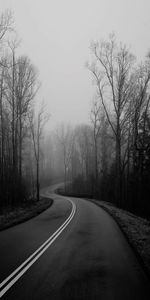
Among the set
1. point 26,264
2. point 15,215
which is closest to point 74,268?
point 26,264

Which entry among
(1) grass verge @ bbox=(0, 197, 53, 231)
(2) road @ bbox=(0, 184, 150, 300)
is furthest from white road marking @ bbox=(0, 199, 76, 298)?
(1) grass verge @ bbox=(0, 197, 53, 231)

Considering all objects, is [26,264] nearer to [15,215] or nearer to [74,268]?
[74,268]

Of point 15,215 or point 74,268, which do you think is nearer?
point 74,268

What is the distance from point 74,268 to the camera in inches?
280

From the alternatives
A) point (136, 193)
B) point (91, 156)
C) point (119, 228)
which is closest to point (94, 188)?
point (136, 193)

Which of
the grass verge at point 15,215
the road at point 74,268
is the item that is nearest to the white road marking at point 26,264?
the road at point 74,268

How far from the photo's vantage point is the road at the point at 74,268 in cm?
550

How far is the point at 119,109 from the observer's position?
30516 millimetres

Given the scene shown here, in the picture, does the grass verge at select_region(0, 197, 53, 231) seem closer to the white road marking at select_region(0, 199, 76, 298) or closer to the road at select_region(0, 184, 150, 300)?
the road at select_region(0, 184, 150, 300)

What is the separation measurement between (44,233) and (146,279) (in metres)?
6.67

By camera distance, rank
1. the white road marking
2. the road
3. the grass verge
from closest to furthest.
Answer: the road → the white road marking → the grass verge

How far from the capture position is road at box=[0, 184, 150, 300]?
550 centimetres

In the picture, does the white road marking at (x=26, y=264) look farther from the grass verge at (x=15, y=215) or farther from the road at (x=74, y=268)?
the grass verge at (x=15, y=215)

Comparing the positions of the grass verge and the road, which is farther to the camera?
the grass verge
